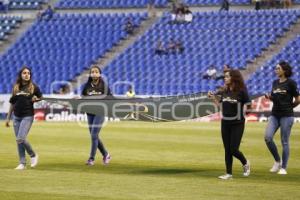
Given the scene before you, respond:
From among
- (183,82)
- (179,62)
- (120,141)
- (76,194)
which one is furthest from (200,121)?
(76,194)

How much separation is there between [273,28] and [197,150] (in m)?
23.5

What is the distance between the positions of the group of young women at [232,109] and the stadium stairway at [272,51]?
2551cm

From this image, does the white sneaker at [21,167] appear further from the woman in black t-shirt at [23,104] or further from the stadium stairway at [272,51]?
Answer: the stadium stairway at [272,51]

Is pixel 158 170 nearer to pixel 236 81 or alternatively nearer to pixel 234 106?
pixel 234 106

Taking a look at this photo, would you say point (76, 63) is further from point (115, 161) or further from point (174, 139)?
point (115, 161)

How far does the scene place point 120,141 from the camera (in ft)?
84.1

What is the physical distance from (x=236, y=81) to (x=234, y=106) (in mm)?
449

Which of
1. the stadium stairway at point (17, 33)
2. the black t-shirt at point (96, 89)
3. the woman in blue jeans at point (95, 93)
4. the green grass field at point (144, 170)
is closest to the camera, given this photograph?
the green grass field at point (144, 170)

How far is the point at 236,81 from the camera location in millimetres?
15242

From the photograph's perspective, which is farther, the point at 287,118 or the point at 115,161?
the point at 115,161

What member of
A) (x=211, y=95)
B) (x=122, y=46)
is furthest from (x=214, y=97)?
(x=122, y=46)

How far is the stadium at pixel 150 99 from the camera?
15.2 metres

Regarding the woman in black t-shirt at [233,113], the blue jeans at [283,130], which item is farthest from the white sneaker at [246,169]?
the blue jeans at [283,130]

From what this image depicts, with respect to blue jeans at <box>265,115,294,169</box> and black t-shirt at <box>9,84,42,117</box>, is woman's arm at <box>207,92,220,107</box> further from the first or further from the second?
black t-shirt at <box>9,84,42,117</box>
